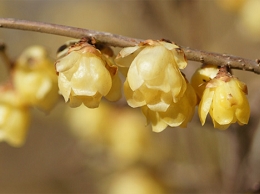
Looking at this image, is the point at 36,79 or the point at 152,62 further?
the point at 36,79

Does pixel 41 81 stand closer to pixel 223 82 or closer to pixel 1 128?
pixel 1 128

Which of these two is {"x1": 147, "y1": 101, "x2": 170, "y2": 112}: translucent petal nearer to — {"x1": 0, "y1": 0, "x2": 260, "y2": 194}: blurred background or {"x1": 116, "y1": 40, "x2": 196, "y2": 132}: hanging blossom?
{"x1": 116, "y1": 40, "x2": 196, "y2": 132}: hanging blossom

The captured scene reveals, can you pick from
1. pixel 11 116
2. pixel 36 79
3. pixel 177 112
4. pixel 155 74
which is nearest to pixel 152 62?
pixel 155 74

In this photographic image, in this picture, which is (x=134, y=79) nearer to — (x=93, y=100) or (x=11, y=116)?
(x=93, y=100)

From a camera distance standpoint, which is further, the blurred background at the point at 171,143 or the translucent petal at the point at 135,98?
the blurred background at the point at 171,143

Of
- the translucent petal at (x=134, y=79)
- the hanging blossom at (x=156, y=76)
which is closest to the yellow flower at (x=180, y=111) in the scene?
the hanging blossom at (x=156, y=76)

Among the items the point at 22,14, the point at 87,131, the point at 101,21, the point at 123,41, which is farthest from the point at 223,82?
the point at 22,14

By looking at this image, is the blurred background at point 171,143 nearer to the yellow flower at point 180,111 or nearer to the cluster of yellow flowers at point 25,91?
the cluster of yellow flowers at point 25,91

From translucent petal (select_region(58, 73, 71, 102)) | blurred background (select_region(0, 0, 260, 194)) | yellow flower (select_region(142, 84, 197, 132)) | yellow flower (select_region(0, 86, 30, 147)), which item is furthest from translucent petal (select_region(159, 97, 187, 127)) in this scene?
yellow flower (select_region(0, 86, 30, 147))
